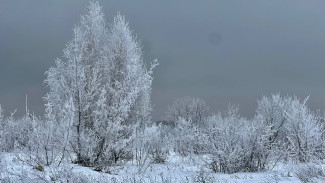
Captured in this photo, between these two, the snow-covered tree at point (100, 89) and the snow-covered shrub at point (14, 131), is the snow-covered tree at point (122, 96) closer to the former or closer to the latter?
the snow-covered tree at point (100, 89)

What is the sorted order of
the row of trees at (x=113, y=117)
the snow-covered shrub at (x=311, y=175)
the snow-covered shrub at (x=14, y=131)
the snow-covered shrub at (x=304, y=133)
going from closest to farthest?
the snow-covered shrub at (x=311, y=175), the snow-covered shrub at (x=14, y=131), the row of trees at (x=113, y=117), the snow-covered shrub at (x=304, y=133)

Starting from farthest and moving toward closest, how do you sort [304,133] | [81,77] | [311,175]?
1. [304,133]
2. [81,77]
3. [311,175]

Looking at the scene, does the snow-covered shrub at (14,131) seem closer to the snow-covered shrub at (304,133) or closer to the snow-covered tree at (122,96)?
the snow-covered tree at (122,96)

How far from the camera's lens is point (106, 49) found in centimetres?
2002

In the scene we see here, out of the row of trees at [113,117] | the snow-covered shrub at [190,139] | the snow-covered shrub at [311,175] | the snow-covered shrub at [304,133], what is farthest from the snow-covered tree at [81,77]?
the snow-covered shrub at [304,133]

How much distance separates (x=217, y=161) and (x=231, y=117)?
2.59 m

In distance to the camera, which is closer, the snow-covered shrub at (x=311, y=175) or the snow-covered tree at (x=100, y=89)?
the snow-covered shrub at (x=311, y=175)

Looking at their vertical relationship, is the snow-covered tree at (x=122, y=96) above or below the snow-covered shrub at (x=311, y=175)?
above

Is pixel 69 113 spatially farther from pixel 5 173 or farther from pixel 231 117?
pixel 231 117

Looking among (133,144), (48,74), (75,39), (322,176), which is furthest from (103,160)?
(322,176)

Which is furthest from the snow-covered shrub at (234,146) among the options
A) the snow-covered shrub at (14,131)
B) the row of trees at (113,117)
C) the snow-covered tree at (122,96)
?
the snow-covered shrub at (14,131)

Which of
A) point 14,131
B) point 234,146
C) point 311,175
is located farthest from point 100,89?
point 311,175

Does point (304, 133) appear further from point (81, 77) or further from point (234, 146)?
point (81, 77)

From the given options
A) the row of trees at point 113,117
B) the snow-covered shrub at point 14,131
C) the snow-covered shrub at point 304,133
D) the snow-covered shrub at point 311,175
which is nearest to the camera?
the snow-covered shrub at point 311,175
